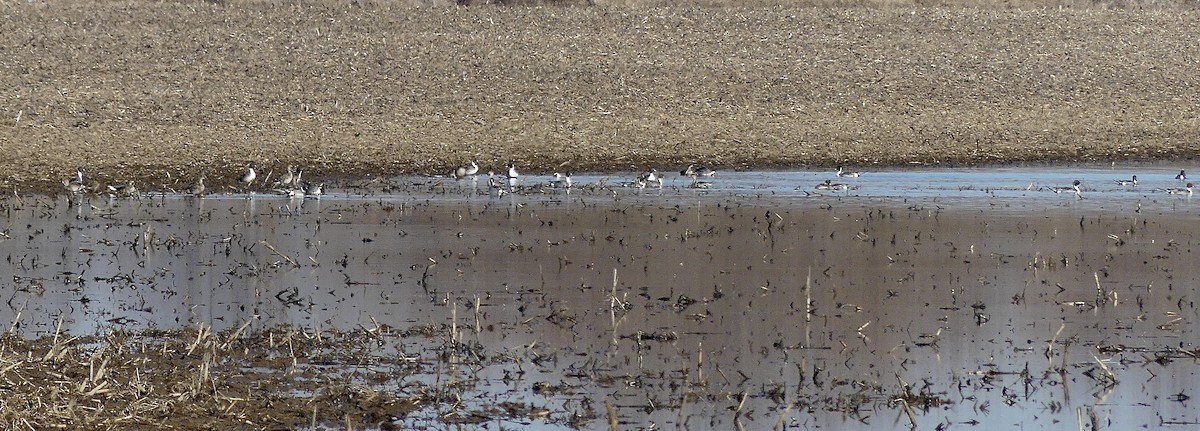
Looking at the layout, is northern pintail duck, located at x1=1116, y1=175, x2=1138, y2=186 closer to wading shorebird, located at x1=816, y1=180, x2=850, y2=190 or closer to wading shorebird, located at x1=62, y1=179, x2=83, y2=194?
wading shorebird, located at x1=816, y1=180, x2=850, y2=190

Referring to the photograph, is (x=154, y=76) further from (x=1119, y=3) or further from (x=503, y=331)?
(x=1119, y=3)

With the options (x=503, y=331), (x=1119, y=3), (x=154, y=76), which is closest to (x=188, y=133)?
(x=154, y=76)

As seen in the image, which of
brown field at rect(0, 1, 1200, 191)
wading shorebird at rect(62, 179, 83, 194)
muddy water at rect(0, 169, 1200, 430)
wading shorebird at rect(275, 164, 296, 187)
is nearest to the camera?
muddy water at rect(0, 169, 1200, 430)

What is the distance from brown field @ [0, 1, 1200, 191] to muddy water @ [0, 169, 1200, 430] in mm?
5787

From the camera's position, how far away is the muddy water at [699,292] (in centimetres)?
975

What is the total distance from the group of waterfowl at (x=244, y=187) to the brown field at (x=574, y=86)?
50 centimetres

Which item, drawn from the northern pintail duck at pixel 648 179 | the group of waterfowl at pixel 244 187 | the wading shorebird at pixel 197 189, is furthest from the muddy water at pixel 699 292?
the northern pintail duck at pixel 648 179

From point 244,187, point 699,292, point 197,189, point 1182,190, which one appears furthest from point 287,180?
point 1182,190

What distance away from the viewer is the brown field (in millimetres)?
27531

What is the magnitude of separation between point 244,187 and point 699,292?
10.9 m

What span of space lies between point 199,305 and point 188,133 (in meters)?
16.2

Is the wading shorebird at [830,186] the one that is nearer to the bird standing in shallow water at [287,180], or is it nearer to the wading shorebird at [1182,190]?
the wading shorebird at [1182,190]

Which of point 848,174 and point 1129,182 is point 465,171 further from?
point 1129,182

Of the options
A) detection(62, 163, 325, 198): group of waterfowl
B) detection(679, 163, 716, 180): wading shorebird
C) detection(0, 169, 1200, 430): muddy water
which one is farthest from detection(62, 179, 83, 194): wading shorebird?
detection(679, 163, 716, 180): wading shorebird
